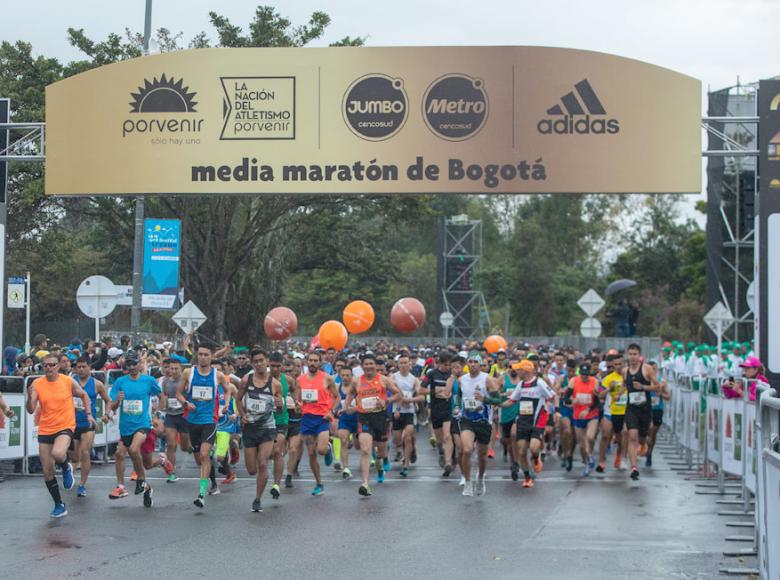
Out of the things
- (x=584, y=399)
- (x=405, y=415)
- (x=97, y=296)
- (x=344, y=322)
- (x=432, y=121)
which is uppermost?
(x=432, y=121)

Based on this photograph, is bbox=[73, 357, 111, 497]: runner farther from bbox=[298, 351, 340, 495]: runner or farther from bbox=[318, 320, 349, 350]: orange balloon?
bbox=[318, 320, 349, 350]: orange balloon

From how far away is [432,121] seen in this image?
64.6 feet

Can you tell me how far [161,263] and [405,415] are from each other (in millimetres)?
7820

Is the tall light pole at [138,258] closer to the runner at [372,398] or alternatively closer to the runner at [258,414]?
the runner at [372,398]

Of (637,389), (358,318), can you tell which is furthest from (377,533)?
(358,318)

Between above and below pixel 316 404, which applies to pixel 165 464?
below

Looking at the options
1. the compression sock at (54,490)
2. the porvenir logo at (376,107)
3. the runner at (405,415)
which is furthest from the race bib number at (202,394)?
the porvenir logo at (376,107)

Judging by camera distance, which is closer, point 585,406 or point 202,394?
point 202,394

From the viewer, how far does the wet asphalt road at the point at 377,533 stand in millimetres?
10469

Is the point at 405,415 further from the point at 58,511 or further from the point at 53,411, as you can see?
the point at 58,511

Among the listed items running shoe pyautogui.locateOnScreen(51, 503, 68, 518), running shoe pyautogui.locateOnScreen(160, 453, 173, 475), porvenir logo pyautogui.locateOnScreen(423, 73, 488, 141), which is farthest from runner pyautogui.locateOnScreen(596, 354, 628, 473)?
running shoe pyautogui.locateOnScreen(51, 503, 68, 518)

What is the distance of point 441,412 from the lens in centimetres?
1969

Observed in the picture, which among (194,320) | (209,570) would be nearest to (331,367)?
(194,320)

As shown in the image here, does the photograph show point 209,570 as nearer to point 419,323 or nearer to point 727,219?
point 419,323
